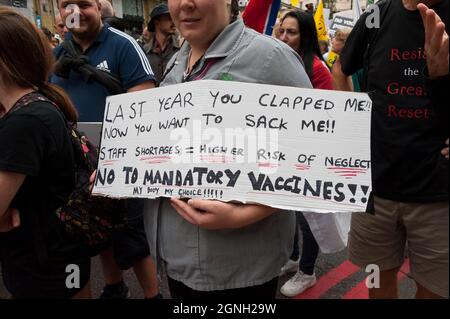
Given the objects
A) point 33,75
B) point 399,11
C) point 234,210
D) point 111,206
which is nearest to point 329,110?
point 234,210

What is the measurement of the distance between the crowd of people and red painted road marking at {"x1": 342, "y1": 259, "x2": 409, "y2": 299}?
1.2 inches

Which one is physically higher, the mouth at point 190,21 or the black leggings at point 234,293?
the mouth at point 190,21

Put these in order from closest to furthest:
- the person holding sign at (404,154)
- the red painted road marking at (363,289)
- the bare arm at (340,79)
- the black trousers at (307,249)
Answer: the person holding sign at (404,154) → the red painted road marking at (363,289) → the bare arm at (340,79) → the black trousers at (307,249)

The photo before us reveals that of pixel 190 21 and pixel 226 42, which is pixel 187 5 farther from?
pixel 226 42

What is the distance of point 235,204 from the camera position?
1.09m

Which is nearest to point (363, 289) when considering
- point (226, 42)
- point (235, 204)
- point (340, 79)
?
point (340, 79)

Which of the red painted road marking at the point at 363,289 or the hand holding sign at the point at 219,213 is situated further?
the red painted road marking at the point at 363,289

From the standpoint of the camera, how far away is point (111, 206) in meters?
1.56

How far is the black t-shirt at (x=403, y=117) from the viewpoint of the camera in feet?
4.56

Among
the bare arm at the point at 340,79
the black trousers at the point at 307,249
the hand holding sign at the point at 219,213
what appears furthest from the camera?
the black trousers at the point at 307,249

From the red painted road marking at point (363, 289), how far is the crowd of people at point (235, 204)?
0.03 meters

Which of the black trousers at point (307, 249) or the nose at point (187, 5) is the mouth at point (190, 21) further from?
the black trousers at point (307, 249)

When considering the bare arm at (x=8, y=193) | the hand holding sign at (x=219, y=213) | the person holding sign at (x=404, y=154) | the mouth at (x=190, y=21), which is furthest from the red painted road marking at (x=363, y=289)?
the bare arm at (x=8, y=193)

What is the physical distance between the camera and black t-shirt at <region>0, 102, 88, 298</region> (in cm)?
128
